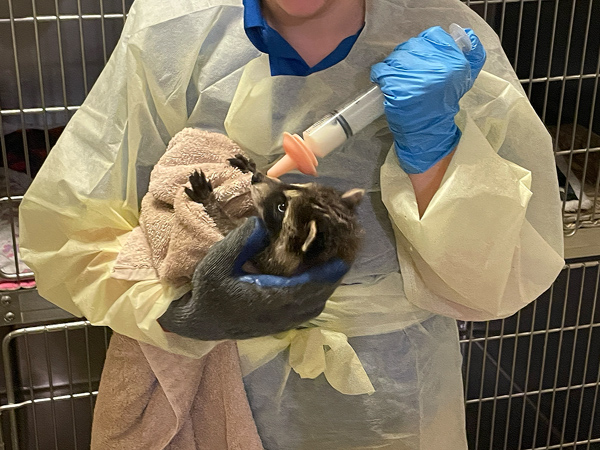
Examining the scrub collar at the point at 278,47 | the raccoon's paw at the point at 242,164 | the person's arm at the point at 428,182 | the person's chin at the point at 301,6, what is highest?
the person's chin at the point at 301,6

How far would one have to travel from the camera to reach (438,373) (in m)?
1.07

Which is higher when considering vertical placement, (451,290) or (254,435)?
(451,290)

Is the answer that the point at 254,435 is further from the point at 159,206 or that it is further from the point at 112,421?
the point at 159,206

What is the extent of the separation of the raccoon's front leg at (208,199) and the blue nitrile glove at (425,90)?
0.74 feet

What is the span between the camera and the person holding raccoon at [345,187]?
35.9 inches

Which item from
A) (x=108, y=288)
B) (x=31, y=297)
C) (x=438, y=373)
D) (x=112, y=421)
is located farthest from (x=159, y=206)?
(x=31, y=297)

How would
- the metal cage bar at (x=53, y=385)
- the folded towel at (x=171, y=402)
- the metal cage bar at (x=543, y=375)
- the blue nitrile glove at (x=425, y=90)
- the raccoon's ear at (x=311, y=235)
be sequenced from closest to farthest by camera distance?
the raccoon's ear at (x=311, y=235), the blue nitrile glove at (x=425, y=90), the folded towel at (x=171, y=402), the metal cage bar at (x=53, y=385), the metal cage bar at (x=543, y=375)

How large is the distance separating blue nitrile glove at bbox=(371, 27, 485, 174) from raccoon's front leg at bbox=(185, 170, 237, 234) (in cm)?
23

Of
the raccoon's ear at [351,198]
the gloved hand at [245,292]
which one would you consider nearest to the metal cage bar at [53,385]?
the gloved hand at [245,292]

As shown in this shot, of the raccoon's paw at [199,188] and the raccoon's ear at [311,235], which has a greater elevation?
the raccoon's paw at [199,188]

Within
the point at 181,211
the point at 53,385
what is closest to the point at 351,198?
the point at 181,211

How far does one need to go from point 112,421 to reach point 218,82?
481 millimetres

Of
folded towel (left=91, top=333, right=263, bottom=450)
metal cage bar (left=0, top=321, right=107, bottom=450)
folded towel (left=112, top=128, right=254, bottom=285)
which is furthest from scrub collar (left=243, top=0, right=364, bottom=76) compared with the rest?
metal cage bar (left=0, top=321, right=107, bottom=450)

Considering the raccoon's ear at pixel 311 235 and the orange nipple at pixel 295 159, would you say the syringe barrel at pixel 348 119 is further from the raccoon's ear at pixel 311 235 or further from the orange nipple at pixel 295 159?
the raccoon's ear at pixel 311 235
